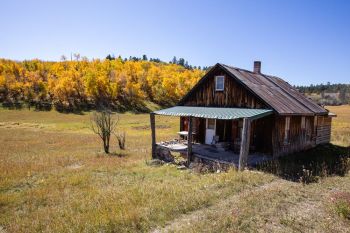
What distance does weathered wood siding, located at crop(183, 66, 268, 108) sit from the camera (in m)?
17.1

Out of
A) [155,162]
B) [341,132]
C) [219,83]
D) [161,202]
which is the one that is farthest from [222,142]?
[341,132]

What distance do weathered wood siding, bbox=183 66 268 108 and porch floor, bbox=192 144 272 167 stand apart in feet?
9.68

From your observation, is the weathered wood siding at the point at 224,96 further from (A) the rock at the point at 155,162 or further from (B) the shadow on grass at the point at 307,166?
(A) the rock at the point at 155,162

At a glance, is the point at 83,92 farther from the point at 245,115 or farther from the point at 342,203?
the point at 342,203

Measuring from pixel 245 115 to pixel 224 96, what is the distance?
4437mm

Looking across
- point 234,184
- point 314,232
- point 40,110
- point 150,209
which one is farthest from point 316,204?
point 40,110

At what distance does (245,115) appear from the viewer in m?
14.5

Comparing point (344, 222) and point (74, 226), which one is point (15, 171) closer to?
point (74, 226)

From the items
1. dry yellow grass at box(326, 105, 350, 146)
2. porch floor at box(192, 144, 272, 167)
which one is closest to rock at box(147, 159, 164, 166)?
porch floor at box(192, 144, 272, 167)

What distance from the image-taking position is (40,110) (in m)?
73.6

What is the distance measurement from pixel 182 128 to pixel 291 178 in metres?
11.6

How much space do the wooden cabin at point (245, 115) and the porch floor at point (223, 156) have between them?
55cm

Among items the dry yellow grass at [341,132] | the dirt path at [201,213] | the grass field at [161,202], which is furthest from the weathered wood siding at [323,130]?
the dirt path at [201,213]

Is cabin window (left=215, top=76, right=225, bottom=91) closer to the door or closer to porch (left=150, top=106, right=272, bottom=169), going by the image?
porch (left=150, top=106, right=272, bottom=169)
